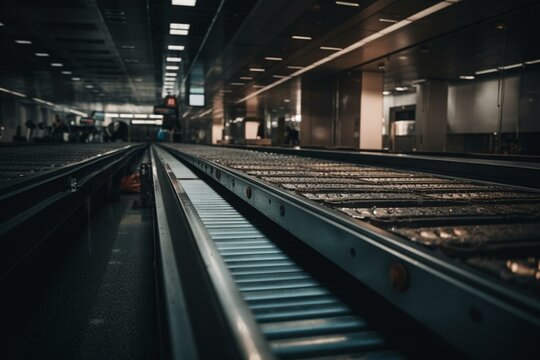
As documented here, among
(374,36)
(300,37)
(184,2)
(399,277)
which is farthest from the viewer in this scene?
(300,37)

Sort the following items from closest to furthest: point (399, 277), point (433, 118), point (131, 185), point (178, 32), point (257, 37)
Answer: point (399, 277) < point (131, 185) < point (257, 37) < point (178, 32) < point (433, 118)

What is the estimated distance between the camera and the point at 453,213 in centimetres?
205

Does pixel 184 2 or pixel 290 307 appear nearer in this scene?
pixel 290 307

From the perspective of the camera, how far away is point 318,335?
156 cm

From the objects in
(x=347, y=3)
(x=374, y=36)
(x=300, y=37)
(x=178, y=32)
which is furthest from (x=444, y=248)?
(x=178, y=32)

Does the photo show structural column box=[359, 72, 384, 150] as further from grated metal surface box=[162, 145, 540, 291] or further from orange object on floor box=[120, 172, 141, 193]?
grated metal surface box=[162, 145, 540, 291]

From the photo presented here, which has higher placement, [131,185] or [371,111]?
[371,111]

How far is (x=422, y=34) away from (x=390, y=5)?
6.84ft

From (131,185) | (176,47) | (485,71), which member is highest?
(176,47)

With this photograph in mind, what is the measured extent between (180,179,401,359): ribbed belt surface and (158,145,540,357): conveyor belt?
18 cm

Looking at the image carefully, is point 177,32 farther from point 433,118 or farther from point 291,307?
point 291,307

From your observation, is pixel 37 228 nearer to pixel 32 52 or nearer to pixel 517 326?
pixel 517 326

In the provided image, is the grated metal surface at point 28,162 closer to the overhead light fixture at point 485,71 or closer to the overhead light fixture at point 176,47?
the overhead light fixture at point 176,47

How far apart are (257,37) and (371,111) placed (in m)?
4.97
